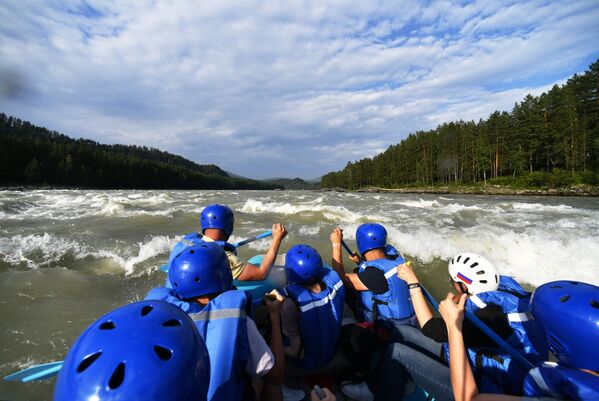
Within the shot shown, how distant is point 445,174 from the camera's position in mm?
75188

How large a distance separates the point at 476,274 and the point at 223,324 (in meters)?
2.46

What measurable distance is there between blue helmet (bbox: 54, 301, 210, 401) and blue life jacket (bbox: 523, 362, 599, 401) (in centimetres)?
194

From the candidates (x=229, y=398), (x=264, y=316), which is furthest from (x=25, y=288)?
(x=229, y=398)

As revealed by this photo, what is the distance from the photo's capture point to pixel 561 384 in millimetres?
1643

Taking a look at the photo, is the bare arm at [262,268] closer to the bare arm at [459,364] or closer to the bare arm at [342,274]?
the bare arm at [342,274]

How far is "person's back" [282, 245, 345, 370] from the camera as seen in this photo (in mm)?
2930

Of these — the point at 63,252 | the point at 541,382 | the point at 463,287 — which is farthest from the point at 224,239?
the point at 63,252

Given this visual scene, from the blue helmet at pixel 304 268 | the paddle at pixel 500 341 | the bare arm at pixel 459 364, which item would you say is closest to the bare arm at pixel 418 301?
the paddle at pixel 500 341

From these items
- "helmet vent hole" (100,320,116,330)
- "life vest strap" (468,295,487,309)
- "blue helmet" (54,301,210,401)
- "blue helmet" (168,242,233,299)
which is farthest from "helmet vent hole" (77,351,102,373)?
"life vest strap" (468,295,487,309)

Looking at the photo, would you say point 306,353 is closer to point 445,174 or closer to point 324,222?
point 324,222

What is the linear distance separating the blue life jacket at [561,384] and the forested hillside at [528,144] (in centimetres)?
5183

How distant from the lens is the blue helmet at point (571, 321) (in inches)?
64.1

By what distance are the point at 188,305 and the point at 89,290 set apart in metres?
4.87

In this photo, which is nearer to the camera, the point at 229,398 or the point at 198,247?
the point at 229,398
